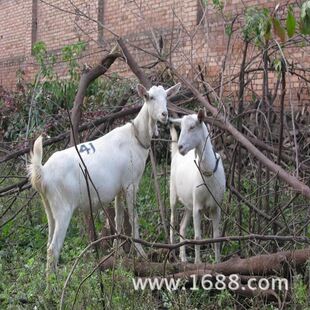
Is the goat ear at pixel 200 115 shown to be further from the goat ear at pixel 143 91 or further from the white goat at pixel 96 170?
the goat ear at pixel 143 91

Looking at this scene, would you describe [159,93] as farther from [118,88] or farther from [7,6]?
[7,6]

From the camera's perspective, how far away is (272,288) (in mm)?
4137

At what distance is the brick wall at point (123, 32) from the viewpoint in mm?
9320

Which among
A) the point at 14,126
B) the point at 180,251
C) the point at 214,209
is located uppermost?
the point at 214,209

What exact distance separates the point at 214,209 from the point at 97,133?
7.69ft

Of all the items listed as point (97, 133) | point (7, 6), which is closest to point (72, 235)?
point (97, 133)

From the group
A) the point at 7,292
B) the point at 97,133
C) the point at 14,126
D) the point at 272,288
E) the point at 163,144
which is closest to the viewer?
the point at 272,288

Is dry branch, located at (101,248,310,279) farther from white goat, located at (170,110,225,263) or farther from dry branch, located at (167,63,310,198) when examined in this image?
white goat, located at (170,110,225,263)

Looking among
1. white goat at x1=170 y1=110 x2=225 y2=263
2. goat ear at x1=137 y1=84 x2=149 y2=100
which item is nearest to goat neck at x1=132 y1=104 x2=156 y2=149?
goat ear at x1=137 y1=84 x2=149 y2=100

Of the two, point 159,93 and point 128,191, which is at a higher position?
point 159,93

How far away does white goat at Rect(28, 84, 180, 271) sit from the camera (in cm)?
526

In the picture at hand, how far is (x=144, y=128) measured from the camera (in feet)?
19.1

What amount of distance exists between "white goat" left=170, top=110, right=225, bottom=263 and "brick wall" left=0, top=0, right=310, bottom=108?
7.43ft

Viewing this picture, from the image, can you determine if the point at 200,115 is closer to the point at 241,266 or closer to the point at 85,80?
the point at 241,266
